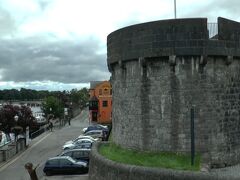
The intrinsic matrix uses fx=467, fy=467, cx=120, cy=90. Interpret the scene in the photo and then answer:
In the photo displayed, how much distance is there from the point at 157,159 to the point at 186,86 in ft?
10.0

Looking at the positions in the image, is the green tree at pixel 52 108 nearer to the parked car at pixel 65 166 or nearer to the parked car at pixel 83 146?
the parked car at pixel 83 146

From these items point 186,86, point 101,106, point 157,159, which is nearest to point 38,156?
point 157,159

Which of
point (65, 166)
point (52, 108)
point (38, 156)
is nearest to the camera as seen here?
point (65, 166)

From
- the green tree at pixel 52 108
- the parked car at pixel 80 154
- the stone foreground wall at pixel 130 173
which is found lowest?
the parked car at pixel 80 154

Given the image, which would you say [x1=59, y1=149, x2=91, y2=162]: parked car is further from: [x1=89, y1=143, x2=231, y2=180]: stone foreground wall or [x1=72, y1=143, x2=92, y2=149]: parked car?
[x1=89, y1=143, x2=231, y2=180]: stone foreground wall

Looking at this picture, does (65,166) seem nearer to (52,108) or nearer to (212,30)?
(212,30)

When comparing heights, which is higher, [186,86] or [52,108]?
[186,86]

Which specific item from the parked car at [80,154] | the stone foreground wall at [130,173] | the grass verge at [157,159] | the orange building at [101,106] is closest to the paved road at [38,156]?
the parked car at [80,154]

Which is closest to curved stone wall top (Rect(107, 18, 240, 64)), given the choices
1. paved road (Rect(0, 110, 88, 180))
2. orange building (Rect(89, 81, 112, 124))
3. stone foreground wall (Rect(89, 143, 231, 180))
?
stone foreground wall (Rect(89, 143, 231, 180))

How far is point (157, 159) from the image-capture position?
59.6 feet

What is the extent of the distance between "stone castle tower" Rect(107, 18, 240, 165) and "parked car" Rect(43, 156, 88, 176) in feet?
34.4

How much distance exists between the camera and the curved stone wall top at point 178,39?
18.0 meters

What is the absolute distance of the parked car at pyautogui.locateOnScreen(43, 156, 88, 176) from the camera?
29.1m

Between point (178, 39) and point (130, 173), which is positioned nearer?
point (130, 173)
